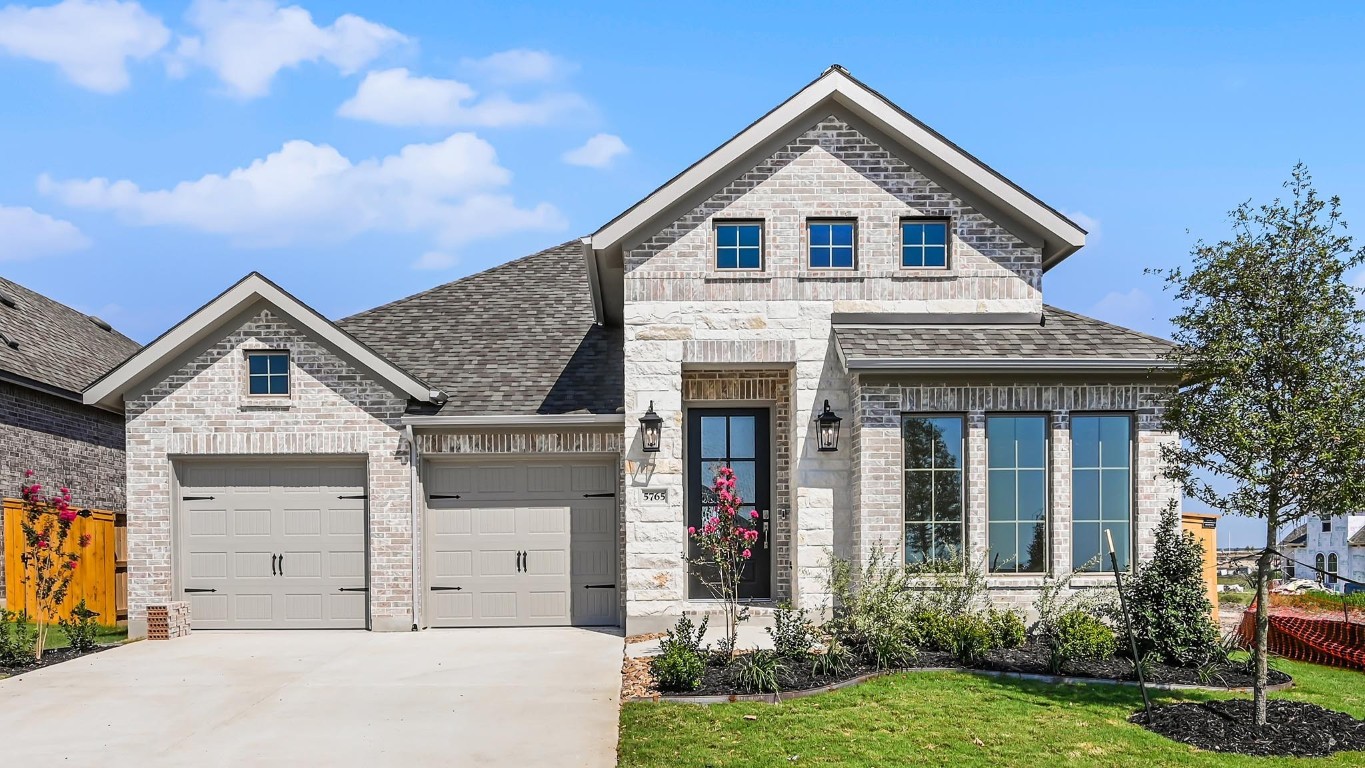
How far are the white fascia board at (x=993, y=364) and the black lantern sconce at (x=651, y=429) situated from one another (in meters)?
2.43

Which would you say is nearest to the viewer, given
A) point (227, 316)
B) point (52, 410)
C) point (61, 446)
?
point (227, 316)

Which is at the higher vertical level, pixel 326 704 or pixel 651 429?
pixel 651 429

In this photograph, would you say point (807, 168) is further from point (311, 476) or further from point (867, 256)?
point (311, 476)

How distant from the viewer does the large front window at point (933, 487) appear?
468 inches

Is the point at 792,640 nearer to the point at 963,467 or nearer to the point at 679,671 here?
the point at 679,671

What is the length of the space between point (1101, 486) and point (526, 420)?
23.8 ft

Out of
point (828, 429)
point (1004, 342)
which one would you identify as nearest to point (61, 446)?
point (828, 429)

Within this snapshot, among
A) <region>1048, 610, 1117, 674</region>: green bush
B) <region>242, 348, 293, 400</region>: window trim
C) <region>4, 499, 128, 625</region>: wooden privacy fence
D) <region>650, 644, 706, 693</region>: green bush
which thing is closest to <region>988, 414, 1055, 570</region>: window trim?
<region>1048, 610, 1117, 674</region>: green bush

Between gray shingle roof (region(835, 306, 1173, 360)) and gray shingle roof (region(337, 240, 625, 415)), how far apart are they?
3.68m

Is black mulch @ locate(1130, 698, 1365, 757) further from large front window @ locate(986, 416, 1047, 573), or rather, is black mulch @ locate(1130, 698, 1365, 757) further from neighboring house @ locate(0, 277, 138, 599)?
neighboring house @ locate(0, 277, 138, 599)

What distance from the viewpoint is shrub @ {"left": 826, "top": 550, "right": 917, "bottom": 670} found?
9.83m

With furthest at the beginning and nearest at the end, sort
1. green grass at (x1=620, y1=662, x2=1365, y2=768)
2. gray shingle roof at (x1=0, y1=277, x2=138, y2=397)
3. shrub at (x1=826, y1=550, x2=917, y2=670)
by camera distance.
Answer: gray shingle roof at (x1=0, y1=277, x2=138, y2=397) < shrub at (x1=826, y1=550, x2=917, y2=670) < green grass at (x1=620, y1=662, x2=1365, y2=768)

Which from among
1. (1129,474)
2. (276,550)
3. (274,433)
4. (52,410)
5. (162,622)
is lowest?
(162,622)

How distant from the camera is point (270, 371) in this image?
44.3 feet
